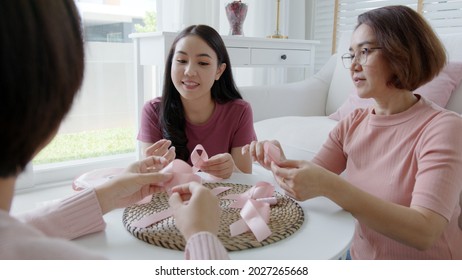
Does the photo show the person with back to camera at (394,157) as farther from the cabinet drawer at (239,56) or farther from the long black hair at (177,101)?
the cabinet drawer at (239,56)

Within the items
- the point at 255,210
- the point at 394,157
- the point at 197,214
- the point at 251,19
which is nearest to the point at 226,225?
the point at 255,210

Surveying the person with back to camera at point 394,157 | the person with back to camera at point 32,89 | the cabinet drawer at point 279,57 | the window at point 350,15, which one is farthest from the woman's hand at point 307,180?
the window at point 350,15

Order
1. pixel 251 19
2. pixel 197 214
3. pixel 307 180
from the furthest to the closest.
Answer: pixel 251 19 < pixel 307 180 < pixel 197 214

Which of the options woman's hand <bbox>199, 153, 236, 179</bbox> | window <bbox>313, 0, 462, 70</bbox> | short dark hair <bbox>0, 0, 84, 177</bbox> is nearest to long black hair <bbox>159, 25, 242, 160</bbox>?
woman's hand <bbox>199, 153, 236, 179</bbox>

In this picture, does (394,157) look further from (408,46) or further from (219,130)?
(219,130)

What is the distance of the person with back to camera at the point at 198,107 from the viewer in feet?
5.37

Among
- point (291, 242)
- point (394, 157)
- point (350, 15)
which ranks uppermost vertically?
point (350, 15)

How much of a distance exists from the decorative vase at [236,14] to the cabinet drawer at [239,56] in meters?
0.23

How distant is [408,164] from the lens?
105cm

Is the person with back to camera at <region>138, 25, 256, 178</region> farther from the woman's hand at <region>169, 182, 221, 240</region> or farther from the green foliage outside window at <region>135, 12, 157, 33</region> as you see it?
the green foliage outside window at <region>135, 12, 157, 33</region>

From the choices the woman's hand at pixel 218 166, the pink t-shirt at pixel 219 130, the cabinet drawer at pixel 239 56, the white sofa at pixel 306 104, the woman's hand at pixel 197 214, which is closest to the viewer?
the woman's hand at pixel 197 214

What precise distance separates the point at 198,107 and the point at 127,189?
88cm

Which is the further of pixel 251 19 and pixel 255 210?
pixel 251 19
